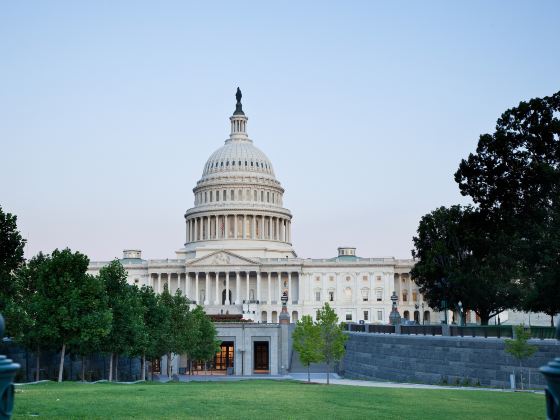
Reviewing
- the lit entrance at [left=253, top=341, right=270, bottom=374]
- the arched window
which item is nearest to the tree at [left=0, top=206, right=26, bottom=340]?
the lit entrance at [left=253, top=341, right=270, bottom=374]

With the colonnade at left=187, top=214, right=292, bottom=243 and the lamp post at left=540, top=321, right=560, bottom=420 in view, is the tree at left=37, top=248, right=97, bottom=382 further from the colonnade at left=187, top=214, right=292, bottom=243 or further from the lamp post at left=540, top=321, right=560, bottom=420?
the colonnade at left=187, top=214, right=292, bottom=243

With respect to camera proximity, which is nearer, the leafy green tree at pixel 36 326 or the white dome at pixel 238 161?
the leafy green tree at pixel 36 326

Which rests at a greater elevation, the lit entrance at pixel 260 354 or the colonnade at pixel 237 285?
the colonnade at pixel 237 285

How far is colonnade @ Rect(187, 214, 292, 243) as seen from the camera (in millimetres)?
166750

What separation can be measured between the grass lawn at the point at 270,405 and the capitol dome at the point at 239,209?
12812cm

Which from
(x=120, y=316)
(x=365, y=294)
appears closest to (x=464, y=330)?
(x=120, y=316)

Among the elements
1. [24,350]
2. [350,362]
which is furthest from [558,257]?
[24,350]

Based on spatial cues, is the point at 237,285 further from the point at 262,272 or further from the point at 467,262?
the point at 467,262

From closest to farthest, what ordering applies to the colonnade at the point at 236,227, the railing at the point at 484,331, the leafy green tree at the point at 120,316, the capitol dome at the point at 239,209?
1. the railing at the point at 484,331
2. the leafy green tree at the point at 120,316
3. the capitol dome at the point at 239,209
4. the colonnade at the point at 236,227

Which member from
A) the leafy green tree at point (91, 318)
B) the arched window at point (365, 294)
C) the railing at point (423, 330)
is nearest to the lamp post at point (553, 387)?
the leafy green tree at point (91, 318)

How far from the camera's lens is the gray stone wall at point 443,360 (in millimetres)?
41653

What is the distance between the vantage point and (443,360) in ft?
166

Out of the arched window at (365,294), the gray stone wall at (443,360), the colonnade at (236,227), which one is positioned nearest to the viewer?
the gray stone wall at (443,360)

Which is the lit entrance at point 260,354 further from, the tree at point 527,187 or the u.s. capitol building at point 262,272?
the u.s. capitol building at point 262,272
